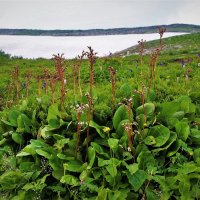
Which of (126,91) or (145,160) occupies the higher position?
(126,91)

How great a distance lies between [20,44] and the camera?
2930cm

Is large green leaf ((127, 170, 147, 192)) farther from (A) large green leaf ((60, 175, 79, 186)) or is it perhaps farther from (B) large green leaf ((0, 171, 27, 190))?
(B) large green leaf ((0, 171, 27, 190))

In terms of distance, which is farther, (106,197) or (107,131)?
(107,131)

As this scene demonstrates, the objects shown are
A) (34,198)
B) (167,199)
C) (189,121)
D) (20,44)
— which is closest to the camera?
(167,199)

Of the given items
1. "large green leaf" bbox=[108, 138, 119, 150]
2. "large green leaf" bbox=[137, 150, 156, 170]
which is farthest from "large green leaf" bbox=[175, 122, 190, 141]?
"large green leaf" bbox=[108, 138, 119, 150]

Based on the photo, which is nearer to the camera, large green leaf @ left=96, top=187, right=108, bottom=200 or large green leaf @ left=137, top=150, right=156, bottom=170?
large green leaf @ left=96, top=187, right=108, bottom=200

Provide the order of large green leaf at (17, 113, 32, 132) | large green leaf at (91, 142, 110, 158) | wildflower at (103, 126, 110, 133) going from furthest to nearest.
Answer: large green leaf at (17, 113, 32, 132)
wildflower at (103, 126, 110, 133)
large green leaf at (91, 142, 110, 158)

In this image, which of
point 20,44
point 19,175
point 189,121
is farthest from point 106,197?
point 20,44

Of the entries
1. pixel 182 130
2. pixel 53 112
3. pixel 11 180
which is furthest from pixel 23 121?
pixel 182 130

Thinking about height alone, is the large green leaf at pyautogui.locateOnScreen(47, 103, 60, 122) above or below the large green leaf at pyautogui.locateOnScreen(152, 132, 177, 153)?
above

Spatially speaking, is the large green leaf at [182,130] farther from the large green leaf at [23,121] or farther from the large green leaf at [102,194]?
the large green leaf at [23,121]

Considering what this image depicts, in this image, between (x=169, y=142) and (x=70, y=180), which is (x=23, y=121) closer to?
(x=70, y=180)

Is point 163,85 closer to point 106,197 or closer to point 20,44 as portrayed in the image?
point 106,197

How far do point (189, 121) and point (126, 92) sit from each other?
1.01 metres
